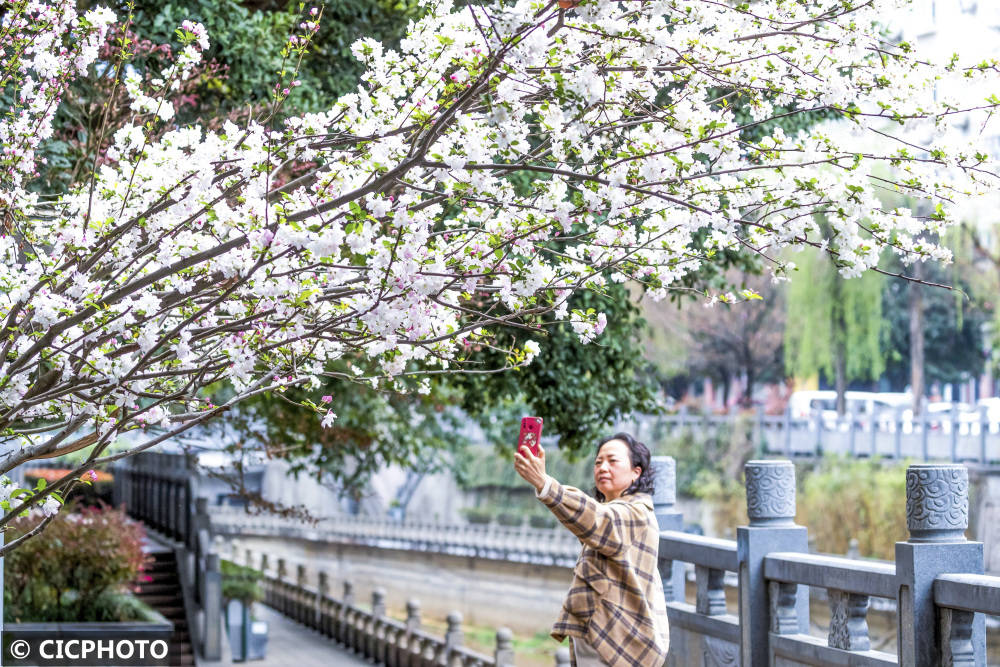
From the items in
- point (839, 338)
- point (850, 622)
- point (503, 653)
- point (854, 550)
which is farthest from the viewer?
point (839, 338)

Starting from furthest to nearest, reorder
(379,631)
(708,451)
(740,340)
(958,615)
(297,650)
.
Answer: (740,340) → (708,451) → (297,650) → (379,631) → (958,615)

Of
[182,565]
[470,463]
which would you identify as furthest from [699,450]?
[182,565]

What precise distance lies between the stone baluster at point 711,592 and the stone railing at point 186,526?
373 inches

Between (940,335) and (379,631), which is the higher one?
(940,335)

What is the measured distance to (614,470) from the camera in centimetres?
420

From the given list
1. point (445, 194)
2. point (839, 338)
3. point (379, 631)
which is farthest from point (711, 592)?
point (839, 338)

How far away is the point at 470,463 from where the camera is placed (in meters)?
36.4

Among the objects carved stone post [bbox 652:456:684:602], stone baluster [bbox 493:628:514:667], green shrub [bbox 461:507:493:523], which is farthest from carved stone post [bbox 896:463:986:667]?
green shrub [bbox 461:507:493:523]

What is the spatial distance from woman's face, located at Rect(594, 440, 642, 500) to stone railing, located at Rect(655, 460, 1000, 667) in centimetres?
114

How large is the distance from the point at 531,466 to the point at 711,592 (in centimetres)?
303

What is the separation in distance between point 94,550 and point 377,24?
688cm
